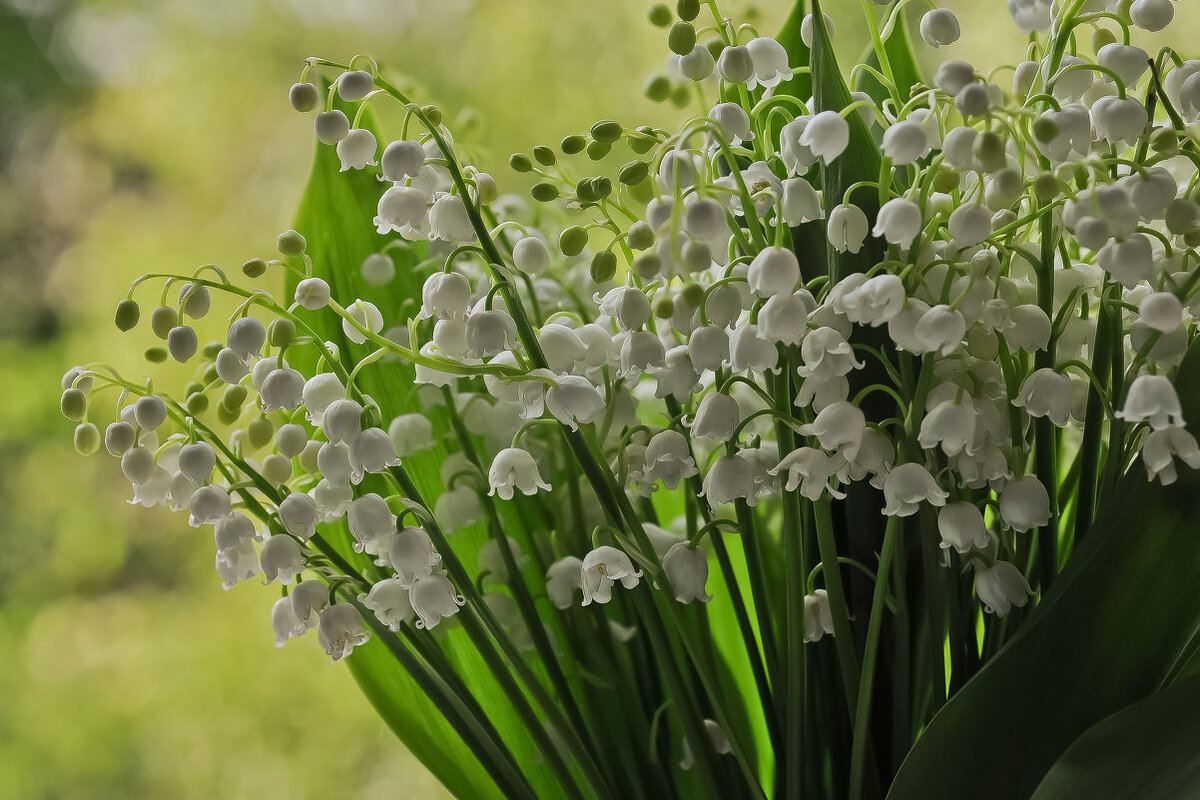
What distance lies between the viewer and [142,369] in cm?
169

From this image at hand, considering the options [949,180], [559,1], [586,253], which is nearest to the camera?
[949,180]

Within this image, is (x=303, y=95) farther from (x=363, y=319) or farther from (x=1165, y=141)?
(x=1165, y=141)

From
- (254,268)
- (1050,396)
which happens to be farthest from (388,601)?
(1050,396)

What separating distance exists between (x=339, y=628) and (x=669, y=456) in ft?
0.42

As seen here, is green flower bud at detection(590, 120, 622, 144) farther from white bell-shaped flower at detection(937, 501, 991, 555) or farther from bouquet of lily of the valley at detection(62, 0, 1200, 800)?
white bell-shaped flower at detection(937, 501, 991, 555)

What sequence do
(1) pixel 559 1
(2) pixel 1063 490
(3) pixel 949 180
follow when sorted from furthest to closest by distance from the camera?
(1) pixel 559 1 → (2) pixel 1063 490 → (3) pixel 949 180

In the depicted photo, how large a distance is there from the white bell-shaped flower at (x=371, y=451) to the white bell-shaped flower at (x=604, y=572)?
0.07 m

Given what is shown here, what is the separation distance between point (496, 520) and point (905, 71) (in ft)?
0.91

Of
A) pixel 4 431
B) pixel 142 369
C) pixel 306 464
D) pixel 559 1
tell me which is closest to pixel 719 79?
pixel 306 464

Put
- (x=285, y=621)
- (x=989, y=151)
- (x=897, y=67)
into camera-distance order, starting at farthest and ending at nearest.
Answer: (x=897, y=67), (x=285, y=621), (x=989, y=151)

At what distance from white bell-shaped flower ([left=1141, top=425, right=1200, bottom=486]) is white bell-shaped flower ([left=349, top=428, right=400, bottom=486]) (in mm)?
221

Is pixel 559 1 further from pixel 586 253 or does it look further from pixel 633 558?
pixel 633 558

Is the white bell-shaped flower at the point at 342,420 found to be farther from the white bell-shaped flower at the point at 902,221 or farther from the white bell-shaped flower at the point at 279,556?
the white bell-shaped flower at the point at 902,221

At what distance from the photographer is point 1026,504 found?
33 cm
